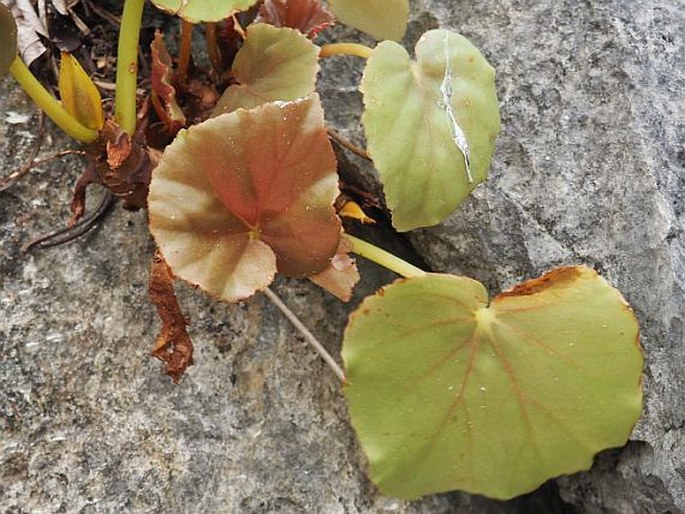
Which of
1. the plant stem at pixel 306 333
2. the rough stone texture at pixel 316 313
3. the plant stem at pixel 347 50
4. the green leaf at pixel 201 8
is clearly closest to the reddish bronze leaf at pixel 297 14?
the plant stem at pixel 347 50

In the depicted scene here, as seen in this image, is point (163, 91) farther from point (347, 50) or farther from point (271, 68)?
point (347, 50)

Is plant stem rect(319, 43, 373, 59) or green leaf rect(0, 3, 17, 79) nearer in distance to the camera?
green leaf rect(0, 3, 17, 79)

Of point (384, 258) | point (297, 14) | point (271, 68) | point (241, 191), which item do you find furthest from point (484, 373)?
point (297, 14)

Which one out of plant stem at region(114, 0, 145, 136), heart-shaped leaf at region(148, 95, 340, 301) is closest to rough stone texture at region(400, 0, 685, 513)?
heart-shaped leaf at region(148, 95, 340, 301)

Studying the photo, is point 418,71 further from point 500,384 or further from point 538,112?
point 500,384

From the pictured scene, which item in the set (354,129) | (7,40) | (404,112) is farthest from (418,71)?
(7,40)

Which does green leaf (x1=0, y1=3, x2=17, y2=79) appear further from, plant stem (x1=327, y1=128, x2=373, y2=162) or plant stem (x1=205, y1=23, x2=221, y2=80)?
plant stem (x1=327, y1=128, x2=373, y2=162)
